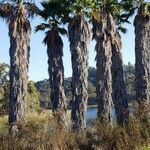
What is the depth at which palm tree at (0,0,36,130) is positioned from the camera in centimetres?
2738

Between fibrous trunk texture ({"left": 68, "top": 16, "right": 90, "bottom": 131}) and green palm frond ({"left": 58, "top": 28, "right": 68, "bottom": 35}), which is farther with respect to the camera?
green palm frond ({"left": 58, "top": 28, "right": 68, "bottom": 35})

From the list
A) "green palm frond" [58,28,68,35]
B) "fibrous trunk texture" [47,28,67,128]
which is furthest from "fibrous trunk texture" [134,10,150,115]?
"fibrous trunk texture" [47,28,67,128]

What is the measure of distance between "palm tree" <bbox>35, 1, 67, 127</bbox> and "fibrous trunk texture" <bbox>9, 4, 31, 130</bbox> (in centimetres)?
429

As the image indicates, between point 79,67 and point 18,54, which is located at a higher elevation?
point 18,54

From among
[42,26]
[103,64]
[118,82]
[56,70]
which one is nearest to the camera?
[103,64]

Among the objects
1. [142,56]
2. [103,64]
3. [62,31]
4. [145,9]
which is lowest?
[103,64]

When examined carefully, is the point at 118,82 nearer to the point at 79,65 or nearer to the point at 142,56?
the point at 142,56

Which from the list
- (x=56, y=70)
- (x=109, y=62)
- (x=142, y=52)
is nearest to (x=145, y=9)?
(x=142, y=52)

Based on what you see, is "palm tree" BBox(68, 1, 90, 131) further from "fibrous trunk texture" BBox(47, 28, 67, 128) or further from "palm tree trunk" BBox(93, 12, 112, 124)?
"fibrous trunk texture" BBox(47, 28, 67, 128)

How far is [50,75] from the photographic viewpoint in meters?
33.7

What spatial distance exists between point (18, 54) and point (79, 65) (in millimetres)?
4795

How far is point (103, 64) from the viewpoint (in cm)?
3231

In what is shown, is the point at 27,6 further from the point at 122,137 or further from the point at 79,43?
the point at 122,137

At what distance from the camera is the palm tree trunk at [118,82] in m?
33.8
